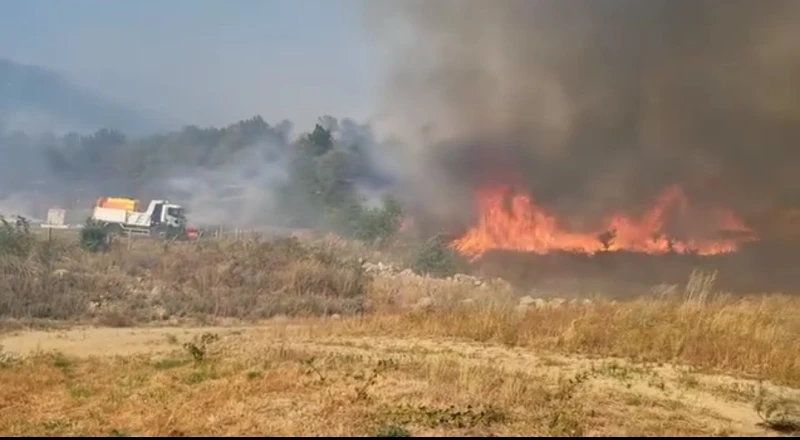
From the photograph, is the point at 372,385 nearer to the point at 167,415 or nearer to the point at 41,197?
the point at 167,415

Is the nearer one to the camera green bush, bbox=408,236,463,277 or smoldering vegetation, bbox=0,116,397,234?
green bush, bbox=408,236,463,277

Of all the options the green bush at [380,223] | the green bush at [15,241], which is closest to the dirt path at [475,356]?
the green bush at [15,241]

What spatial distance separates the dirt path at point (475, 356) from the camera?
950 centimetres

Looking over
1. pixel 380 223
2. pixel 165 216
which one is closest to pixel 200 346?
pixel 380 223

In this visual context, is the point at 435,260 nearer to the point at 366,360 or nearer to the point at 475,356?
the point at 475,356

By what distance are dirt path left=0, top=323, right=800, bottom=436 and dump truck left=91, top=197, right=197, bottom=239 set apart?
1772 centimetres

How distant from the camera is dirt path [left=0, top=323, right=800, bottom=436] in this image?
9.50 metres

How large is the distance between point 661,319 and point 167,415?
401 inches

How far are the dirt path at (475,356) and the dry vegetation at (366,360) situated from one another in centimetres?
5

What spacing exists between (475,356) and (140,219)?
2500cm

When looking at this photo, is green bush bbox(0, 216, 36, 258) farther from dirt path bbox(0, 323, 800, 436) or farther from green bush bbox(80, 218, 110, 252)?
dirt path bbox(0, 323, 800, 436)

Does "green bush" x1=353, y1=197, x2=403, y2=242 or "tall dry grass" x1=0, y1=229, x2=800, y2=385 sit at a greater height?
"green bush" x1=353, y1=197, x2=403, y2=242

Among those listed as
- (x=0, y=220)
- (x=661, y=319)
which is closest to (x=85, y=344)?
(x=661, y=319)

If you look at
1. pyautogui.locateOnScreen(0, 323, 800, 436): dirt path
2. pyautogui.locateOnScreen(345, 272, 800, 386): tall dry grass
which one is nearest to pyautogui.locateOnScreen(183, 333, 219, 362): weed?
pyautogui.locateOnScreen(0, 323, 800, 436): dirt path
